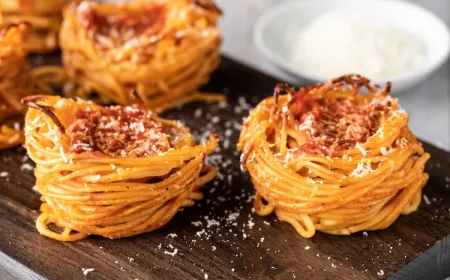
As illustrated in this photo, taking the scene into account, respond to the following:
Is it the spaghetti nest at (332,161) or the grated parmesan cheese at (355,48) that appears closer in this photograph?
the spaghetti nest at (332,161)

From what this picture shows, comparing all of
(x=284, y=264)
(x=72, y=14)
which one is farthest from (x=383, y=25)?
(x=284, y=264)

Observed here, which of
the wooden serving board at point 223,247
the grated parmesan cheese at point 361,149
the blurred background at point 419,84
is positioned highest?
the grated parmesan cheese at point 361,149

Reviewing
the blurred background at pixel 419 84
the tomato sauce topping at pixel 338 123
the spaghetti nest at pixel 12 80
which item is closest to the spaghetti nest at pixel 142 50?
the spaghetti nest at pixel 12 80

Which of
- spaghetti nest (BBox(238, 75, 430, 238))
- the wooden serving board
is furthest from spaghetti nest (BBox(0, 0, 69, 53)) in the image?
Result: spaghetti nest (BBox(238, 75, 430, 238))

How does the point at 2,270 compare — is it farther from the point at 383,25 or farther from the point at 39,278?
the point at 383,25

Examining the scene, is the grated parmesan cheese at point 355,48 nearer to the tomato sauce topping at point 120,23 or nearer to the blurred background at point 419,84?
the blurred background at point 419,84

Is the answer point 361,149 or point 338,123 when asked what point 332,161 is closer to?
point 361,149
